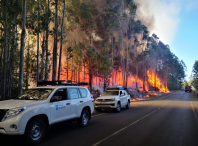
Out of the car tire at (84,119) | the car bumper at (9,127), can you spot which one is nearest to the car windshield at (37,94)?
the car bumper at (9,127)

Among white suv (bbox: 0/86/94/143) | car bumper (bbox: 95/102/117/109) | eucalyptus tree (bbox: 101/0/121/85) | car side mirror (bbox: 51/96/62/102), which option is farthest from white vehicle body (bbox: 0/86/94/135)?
eucalyptus tree (bbox: 101/0/121/85)

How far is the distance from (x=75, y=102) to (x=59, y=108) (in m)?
1.16

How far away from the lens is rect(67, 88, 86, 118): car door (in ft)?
25.9

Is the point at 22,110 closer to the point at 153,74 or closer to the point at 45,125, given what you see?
the point at 45,125

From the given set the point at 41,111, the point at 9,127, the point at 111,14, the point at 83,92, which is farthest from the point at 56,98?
the point at 111,14

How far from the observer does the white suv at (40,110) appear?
5.48 m

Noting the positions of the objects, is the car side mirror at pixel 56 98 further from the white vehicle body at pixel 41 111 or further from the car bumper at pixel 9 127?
the car bumper at pixel 9 127

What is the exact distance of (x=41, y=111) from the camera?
6.20m

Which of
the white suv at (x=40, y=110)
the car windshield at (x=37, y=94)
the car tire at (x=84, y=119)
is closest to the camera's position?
the white suv at (x=40, y=110)

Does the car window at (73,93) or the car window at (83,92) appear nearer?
the car window at (73,93)

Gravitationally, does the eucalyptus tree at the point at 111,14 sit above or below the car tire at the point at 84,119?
above

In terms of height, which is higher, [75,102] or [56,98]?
[56,98]

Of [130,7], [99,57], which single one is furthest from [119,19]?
[99,57]

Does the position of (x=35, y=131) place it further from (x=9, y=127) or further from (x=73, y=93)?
(x=73, y=93)
